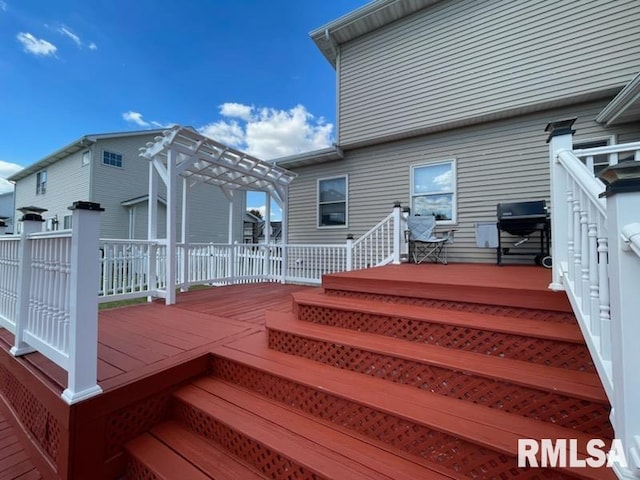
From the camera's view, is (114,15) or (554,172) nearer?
(554,172)

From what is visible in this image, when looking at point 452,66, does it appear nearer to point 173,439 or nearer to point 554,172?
point 554,172

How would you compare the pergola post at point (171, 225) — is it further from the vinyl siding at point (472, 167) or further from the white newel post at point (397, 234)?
the vinyl siding at point (472, 167)

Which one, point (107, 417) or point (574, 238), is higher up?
point (574, 238)

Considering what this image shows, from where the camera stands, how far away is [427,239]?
5.02 m

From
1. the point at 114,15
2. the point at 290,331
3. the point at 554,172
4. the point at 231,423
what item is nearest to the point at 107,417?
the point at 231,423

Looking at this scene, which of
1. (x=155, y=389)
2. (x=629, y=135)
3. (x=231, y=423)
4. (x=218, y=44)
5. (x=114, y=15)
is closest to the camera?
(x=231, y=423)

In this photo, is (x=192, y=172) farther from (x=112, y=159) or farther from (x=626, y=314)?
(x=112, y=159)

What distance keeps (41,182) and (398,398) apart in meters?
19.4

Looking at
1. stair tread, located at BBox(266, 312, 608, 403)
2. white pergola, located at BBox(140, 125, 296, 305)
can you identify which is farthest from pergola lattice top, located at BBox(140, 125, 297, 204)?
stair tread, located at BBox(266, 312, 608, 403)

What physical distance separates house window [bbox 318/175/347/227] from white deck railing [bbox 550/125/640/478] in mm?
5187

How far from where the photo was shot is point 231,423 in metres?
1.63

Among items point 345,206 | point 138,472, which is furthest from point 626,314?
point 345,206

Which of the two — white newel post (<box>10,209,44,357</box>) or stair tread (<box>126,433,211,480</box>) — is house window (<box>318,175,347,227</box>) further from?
stair tread (<box>126,433,211,480</box>)

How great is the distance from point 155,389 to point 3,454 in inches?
46.9
